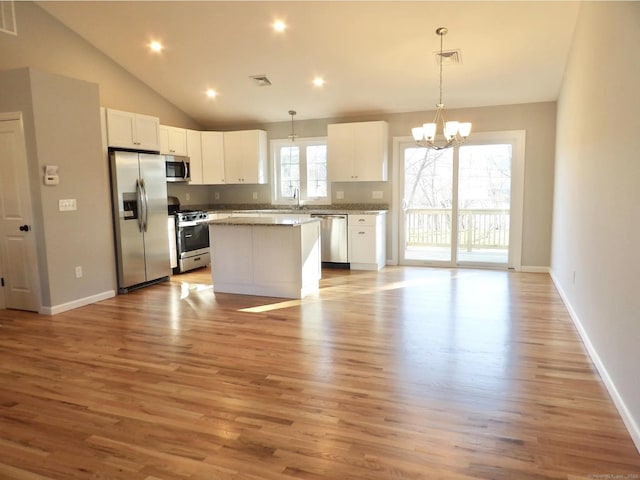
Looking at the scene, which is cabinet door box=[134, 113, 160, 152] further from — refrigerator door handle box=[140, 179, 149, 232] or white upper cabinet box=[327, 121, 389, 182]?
white upper cabinet box=[327, 121, 389, 182]

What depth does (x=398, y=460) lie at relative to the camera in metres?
1.98

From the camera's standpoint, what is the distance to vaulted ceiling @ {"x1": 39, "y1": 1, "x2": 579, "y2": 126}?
4.38 meters

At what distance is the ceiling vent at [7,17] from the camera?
4.38m

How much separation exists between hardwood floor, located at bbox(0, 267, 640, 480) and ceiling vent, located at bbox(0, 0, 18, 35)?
9.77 feet

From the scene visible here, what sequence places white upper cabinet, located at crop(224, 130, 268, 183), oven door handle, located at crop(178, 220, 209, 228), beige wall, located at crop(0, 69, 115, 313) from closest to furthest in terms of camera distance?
beige wall, located at crop(0, 69, 115, 313) < oven door handle, located at crop(178, 220, 209, 228) < white upper cabinet, located at crop(224, 130, 268, 183)

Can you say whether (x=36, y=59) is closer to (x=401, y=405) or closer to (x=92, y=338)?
(x=92, y=338)

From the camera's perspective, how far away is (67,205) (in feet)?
15.0

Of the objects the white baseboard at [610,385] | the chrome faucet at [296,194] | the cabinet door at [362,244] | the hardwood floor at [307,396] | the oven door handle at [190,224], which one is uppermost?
the chrome faucet at [296,194]

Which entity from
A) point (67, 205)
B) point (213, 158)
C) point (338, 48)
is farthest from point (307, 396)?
point (213, 158)

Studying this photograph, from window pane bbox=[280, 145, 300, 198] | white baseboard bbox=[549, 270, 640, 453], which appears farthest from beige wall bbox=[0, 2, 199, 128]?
white baseboard bbox=[549, 270, 640, 453]

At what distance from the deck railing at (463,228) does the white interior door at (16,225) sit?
16.8ft

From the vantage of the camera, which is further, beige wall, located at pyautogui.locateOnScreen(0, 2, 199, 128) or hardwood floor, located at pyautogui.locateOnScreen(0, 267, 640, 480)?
beige wall, located at pyautogui.locateOnScreen(0, 2, 199, 128)

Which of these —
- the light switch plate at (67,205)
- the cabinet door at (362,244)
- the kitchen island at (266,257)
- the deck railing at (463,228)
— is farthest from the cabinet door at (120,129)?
the deck railing at (463,228)

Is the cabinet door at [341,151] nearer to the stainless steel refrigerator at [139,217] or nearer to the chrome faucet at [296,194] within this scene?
the chrome faucet at [296,194]
